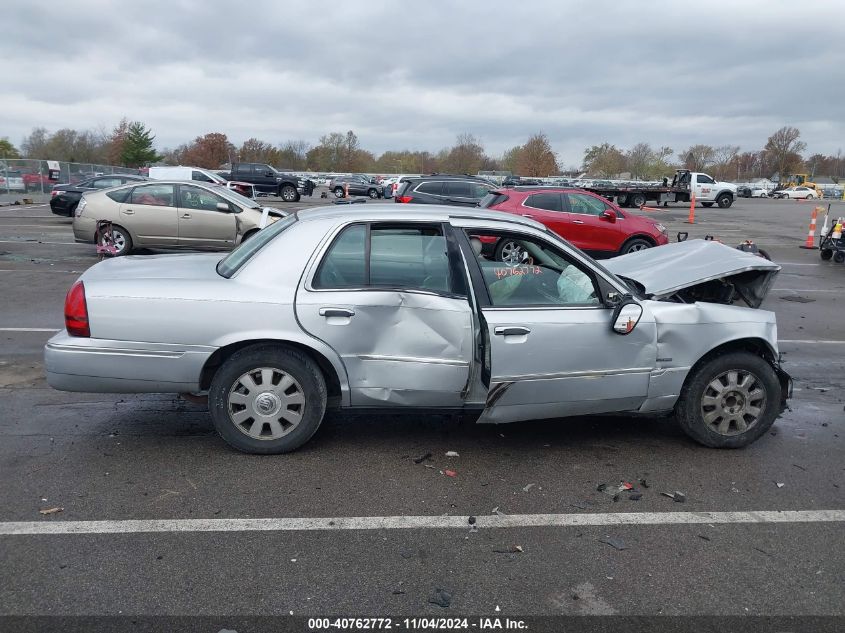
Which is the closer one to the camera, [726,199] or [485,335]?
[485,335]

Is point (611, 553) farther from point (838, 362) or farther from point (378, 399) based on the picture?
point (838, 362)

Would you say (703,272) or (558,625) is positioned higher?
(703,272)

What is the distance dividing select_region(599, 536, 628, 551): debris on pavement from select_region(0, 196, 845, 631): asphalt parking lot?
1 centimetres

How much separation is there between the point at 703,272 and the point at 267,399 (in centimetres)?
331

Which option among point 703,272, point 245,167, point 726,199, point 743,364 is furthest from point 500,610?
point 726,199

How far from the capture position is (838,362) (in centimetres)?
743

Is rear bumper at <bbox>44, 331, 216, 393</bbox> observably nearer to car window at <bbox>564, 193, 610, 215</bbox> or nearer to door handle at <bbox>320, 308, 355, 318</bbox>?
door handle at <bbox>320, 308, 355, 318</bbox>

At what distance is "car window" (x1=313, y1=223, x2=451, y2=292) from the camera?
4484mm

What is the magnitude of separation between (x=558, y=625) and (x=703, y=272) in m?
3.16

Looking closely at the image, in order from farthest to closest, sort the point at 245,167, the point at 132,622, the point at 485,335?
1. the point at 245,167
2. the point at 485,335
3. the point at 132,622

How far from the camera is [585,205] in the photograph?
14.6 m

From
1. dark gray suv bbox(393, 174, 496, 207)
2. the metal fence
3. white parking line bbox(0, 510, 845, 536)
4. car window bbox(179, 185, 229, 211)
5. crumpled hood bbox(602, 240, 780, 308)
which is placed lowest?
white parking line bbox(0, 510, 845, 536)

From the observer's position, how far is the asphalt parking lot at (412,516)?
3.12 meters

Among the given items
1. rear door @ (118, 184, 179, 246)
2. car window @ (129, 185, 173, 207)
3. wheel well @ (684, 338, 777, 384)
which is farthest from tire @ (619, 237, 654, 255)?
wheel well @ (684, 338, 777, 384)
